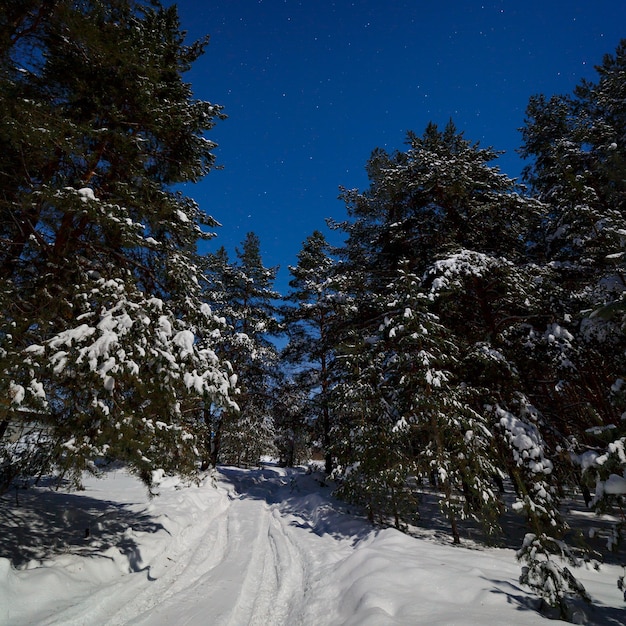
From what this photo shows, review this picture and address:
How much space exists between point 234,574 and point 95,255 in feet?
21.9

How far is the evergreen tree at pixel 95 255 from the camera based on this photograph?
4.29 metres

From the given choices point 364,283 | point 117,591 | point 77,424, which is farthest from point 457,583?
point 364,283

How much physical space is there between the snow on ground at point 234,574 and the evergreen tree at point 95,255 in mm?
1571

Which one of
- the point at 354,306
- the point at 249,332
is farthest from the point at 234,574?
the point at 249,332

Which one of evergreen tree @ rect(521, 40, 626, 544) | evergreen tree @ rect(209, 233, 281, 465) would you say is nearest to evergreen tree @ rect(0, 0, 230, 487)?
evergreen tree @ rect(521, 40, 626, 544)

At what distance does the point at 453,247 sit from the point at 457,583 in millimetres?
8049

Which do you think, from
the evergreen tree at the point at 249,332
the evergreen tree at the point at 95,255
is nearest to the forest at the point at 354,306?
the evergreen tree at the point at 95,255

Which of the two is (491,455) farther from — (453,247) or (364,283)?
(364,283)

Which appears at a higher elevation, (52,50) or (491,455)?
(52,50)

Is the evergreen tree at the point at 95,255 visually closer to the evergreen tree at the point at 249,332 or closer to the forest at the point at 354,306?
the forest at the point at 354,306

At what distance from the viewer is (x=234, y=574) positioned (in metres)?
5.82

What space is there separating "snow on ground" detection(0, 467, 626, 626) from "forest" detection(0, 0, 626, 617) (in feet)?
2.57

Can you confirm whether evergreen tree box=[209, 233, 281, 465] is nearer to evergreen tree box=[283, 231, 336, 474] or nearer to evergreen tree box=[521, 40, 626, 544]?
evergreen tree box=[283, 231, 336, 474]

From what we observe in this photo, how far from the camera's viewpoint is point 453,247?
9.69 m
